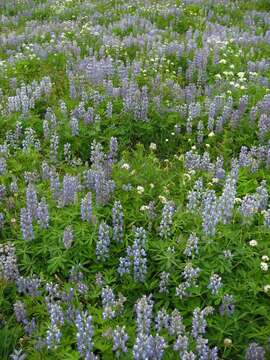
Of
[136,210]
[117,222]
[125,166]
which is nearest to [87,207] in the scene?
[117,222]

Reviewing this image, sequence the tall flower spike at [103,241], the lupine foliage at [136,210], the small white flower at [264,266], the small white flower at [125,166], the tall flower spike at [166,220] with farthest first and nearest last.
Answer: the small white flower at [125,166], the tall flower spike at [166,220], the tall flower spike at [103,241], the small white flower at [264,266], the lupine foliage at [136,210]

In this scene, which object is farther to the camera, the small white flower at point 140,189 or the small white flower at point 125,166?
the small white flower at point 125,166

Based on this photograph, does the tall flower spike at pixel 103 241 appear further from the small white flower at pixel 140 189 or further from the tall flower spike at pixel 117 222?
the small white flower at pixel 140 189

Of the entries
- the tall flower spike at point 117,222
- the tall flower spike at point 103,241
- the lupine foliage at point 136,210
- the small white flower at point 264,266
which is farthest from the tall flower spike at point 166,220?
the small white flower at point 264,266

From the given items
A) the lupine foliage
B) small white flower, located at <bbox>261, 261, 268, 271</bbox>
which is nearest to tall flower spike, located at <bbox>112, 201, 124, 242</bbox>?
the lupine foliage

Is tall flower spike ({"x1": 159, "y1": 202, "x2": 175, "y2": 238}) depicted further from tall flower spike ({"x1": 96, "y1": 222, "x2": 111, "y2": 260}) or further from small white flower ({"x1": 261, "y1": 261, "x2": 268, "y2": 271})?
small white flower ({"x1": 261, "y1": 261, "x2": 268, "y2": 271})

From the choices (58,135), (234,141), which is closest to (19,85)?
(58,135)

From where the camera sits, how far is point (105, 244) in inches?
165

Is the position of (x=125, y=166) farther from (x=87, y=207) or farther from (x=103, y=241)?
(x=103, y=241)

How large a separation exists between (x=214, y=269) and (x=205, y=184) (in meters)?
1.37

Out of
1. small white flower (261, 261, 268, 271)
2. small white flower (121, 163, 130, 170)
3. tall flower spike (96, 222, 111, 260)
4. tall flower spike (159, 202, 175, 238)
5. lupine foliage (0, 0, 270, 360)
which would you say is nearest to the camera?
lupine foliage (0, 0, 270, 360)

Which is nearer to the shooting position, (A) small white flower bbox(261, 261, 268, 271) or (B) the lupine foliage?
(B) the lupine foliage

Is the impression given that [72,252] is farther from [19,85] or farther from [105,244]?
[19,85]

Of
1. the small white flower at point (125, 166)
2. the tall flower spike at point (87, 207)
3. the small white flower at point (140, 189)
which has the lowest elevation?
the small white flower at point (140, 189)
